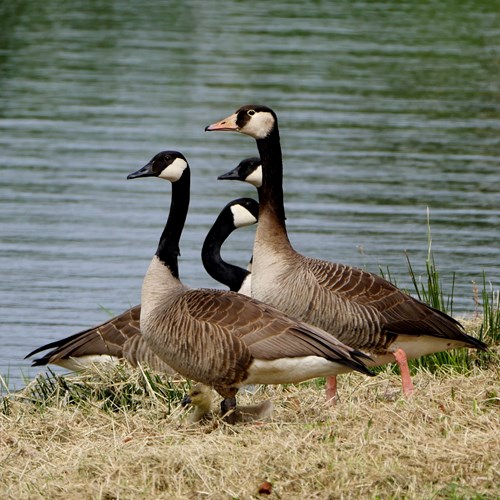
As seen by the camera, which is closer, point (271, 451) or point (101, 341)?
point (271, 451)

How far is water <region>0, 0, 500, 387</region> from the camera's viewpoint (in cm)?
1574

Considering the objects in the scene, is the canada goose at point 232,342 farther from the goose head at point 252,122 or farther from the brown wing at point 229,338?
the goose head at point 252,122

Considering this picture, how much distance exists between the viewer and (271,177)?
9.80 meters

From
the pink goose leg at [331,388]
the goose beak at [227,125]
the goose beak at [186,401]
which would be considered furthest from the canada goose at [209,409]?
the goose beak at [227,125]

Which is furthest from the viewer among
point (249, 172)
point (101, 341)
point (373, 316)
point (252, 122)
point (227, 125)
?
point (249, 172)

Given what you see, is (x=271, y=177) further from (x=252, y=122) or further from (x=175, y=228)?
(x=175, y=228)

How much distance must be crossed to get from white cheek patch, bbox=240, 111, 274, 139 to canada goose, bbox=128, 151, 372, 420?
1.74m

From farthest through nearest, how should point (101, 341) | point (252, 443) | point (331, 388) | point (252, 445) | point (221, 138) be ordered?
point (221, 138)
point (101, 341)
point (331, 388)
point (252, 443)
point (252, 445)

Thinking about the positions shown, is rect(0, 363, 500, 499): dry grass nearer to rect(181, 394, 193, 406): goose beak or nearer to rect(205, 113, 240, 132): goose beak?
rect(181, 394, 193, 406): goose beak

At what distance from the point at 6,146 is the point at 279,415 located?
602 inches

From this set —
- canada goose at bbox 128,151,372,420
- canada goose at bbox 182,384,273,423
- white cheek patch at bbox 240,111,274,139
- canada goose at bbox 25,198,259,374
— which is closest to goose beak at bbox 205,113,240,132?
white cheek patch at bbox 240,111,274,139

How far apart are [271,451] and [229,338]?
48.4 inches

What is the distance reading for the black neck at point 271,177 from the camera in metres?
9.64

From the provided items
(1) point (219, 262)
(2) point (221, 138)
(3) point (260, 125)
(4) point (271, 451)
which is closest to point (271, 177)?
(3) point (260, 125)
